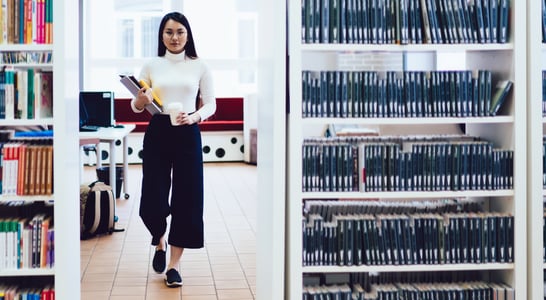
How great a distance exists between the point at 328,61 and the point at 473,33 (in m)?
0.96

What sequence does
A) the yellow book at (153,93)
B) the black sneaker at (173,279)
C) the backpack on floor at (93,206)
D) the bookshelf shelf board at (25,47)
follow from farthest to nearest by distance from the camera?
the backpack on floor at (93,206), the black sneaker at (173,279), the yellow book at (153,93), the bookshelf shelf board at (25,47)

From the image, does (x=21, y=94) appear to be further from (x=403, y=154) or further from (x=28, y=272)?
(x=403, y=154)

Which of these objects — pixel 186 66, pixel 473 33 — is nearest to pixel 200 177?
pixel 186 66

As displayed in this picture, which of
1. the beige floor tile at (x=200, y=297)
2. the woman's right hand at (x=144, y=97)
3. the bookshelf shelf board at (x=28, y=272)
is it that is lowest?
the beige floor tile at (x=200, y=297)

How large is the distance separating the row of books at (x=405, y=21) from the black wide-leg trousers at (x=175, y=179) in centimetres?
142

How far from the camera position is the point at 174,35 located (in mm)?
4020

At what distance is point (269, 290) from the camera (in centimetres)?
307

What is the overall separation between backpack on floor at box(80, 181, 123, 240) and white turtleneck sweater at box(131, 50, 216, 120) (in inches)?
63.1

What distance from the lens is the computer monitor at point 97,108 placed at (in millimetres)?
6527

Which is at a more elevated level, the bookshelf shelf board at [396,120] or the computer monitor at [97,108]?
the computer monitor at [97,108]

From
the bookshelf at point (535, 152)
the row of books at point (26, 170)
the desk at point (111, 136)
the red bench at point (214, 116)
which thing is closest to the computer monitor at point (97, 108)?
the desk at point (111, 136)

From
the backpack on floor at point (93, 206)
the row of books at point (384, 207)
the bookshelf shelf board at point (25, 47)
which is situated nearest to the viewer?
the bookshelf shelf board at point (25, 47)

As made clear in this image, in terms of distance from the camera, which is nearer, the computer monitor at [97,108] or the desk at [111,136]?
the desk at [111,136]

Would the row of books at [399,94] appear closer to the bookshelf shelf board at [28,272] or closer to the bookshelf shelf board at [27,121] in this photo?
the bookshelf shelf board at [27,121]
